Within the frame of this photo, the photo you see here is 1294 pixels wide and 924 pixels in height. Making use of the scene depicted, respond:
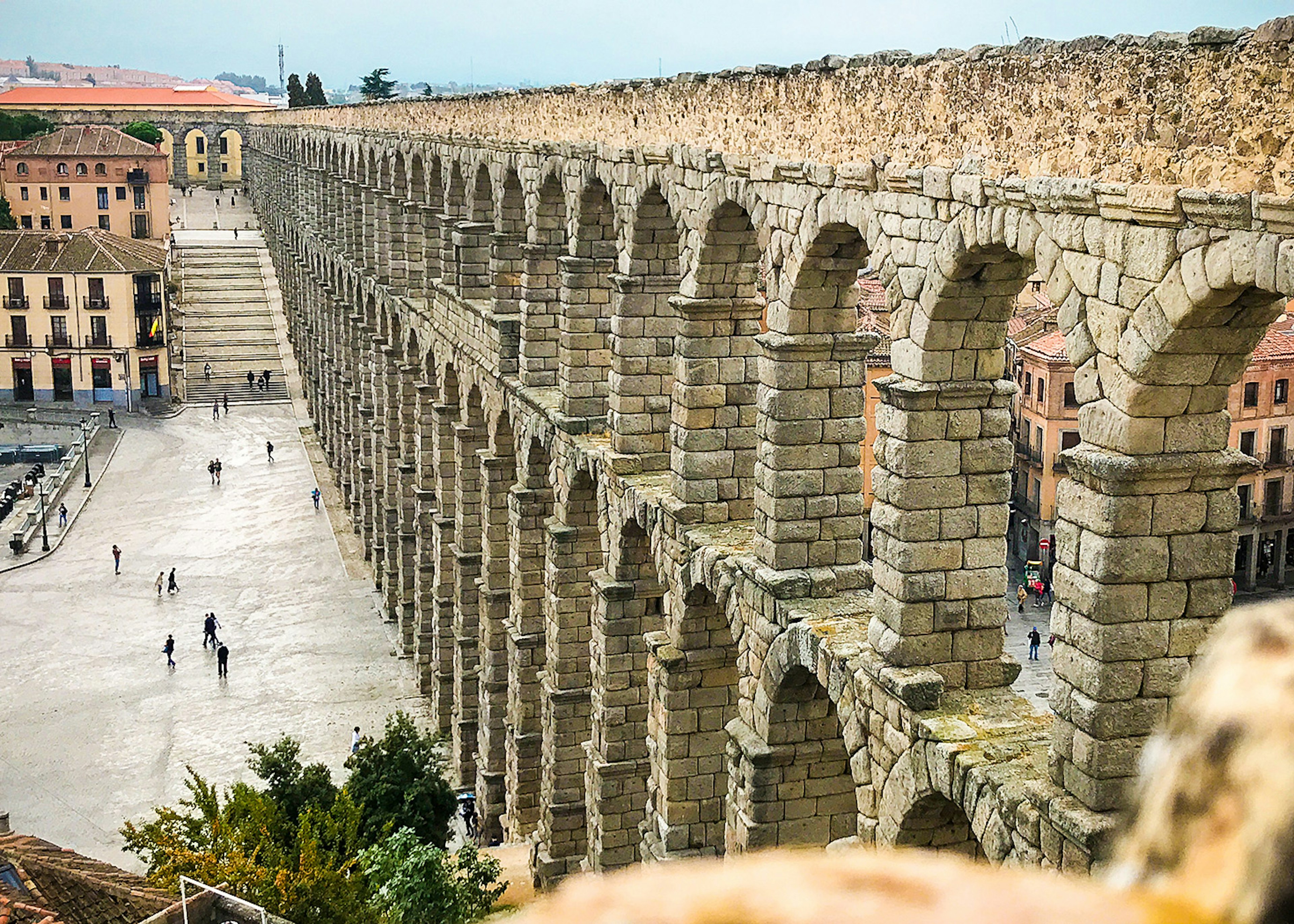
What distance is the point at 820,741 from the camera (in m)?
17.8

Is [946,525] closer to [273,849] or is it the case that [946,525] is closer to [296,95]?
[273,849]

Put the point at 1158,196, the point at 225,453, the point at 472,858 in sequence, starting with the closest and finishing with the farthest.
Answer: the point at 1158,196 < the point at 472,858 < the point at 225,453

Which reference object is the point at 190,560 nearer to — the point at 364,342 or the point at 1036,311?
the point at 364,342

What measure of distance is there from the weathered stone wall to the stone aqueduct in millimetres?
251

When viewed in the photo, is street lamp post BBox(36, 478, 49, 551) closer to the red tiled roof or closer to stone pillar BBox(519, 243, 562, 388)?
stone pillar BBox(519, 243, 562, 388)

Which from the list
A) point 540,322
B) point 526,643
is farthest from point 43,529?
point 540,322

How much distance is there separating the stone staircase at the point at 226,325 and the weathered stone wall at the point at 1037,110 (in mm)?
65328

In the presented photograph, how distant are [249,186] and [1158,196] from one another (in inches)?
5323

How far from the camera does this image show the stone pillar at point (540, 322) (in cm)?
2822

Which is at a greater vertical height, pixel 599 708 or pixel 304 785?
pixel 599 708

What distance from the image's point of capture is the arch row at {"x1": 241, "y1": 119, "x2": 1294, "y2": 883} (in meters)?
10.9

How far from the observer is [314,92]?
129000 mm

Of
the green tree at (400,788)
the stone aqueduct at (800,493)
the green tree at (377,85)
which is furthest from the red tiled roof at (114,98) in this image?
the green tree at (400,788)

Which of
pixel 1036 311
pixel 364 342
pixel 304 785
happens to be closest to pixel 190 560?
pixel 364 342
